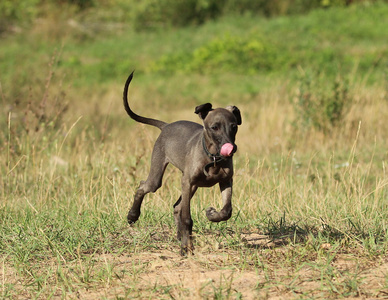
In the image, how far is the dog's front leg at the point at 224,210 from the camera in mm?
4312

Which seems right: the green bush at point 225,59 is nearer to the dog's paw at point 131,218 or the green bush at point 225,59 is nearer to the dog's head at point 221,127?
the dog's paw at point 131,218

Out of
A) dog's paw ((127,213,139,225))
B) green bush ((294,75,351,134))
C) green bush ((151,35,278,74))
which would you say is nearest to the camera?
dog's paw ((127,213,139,225))

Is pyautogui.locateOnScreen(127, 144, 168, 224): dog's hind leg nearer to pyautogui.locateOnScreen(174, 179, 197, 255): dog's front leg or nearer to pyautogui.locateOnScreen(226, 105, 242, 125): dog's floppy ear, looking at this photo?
pyautogui.locateOnScreen(174, 179, 197, 255): dog's front leg

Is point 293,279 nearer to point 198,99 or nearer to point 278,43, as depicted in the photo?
point 198,99

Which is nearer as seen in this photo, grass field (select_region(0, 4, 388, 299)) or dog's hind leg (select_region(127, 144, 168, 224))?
grass field (select_region(0, 4, 388, 299))

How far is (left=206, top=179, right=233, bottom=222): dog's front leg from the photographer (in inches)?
170

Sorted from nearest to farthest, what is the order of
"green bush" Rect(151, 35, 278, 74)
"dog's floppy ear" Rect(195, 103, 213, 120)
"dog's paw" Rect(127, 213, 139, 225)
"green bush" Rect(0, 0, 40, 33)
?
1. "dog's floppy ear" Rect(195, 103, 213, 120)
2. "dog's paw" Rect(127, 213, 139, 225)
3. "green bush" Rect(151, 35, 278, 74)
4. "green bush" Rect(0, 0, 40, 33)

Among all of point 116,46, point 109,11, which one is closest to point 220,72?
point 116,46

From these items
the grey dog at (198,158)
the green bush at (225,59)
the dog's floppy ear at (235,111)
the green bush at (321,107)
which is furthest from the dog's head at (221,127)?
the green bush at (225,59)

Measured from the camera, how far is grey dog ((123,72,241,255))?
4184 millimetres

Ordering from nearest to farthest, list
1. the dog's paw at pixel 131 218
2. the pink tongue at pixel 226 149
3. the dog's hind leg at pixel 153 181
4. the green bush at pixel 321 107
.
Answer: the pink tongue at pixel 226 149 → the dog's hind leg at pixel 153 181 → the dog's paw at pixel 131 218 → the green bush at pixel 321 107

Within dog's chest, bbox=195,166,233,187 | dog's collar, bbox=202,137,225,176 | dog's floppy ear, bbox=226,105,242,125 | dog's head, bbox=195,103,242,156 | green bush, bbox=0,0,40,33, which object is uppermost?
green bush, bbox=0,0,40,33

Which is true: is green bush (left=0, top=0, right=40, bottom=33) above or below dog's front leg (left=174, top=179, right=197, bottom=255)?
above

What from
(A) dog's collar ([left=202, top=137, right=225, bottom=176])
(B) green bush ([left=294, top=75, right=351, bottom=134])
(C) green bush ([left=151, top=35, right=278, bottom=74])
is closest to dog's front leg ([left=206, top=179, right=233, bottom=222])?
(A) dog's collar ([left=202, top=137, right=225, bottom=176])
